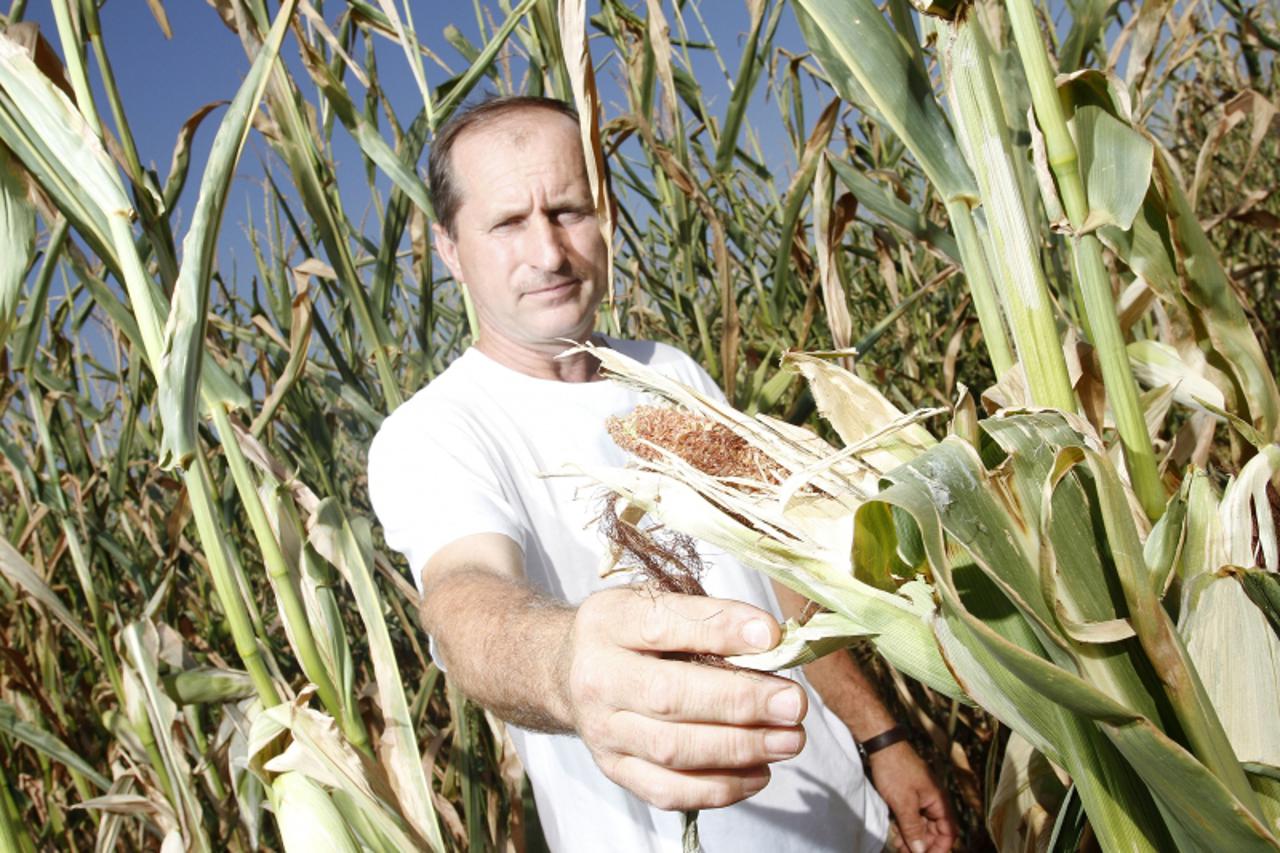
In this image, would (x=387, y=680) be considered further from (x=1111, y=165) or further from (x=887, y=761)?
(x=887, y=761)

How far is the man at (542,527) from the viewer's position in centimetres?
70

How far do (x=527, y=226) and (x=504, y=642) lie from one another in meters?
0.70

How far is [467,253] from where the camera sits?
4.20 ft

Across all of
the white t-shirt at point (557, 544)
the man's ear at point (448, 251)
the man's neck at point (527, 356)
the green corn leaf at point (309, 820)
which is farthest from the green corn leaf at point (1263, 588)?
the man's ear at point (448, 251)

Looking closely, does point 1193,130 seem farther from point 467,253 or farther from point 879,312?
point 467,253

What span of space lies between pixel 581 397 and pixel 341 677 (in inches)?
24.0

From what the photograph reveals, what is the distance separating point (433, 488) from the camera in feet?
3.32

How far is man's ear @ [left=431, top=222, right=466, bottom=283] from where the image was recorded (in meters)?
1.31

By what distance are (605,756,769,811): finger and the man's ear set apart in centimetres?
97

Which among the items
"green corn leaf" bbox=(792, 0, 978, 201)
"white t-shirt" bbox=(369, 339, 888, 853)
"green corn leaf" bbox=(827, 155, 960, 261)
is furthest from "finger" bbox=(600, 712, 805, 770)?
"white t-shirt" bbox=(369, 339, 888, 853)

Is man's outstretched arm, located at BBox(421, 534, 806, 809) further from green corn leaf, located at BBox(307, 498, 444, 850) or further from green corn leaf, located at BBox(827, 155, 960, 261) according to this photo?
green corn leaf, located at BBox(827, 155, 960, 261)

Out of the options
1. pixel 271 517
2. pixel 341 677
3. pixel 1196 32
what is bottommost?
pixel 341 677

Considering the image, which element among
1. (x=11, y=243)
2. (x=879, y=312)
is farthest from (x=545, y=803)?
(x=879, y=312)

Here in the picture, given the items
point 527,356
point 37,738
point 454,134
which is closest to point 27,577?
point 37,738
